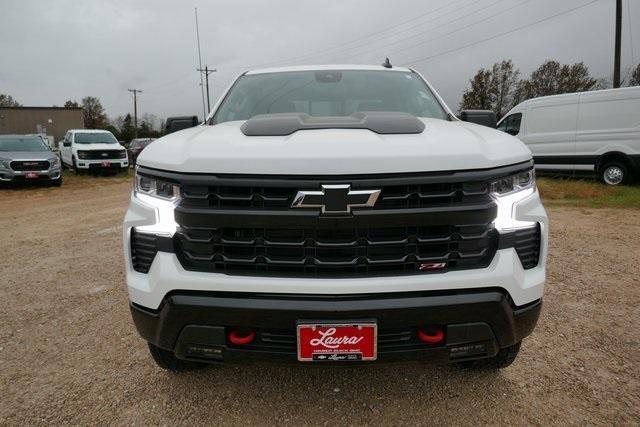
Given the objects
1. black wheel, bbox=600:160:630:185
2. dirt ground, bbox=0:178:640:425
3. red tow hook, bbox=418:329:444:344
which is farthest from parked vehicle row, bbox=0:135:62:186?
black wheel, bbox=600:160:630:185

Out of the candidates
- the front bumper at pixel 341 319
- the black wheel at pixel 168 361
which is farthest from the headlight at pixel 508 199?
the black wheel at pixel 168 361

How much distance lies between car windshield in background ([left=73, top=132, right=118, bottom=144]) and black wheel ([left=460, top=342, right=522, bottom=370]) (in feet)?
57.8

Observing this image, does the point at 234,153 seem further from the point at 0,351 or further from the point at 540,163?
the point at 540,163

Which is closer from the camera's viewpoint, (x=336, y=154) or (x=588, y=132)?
(x=336, y=154)

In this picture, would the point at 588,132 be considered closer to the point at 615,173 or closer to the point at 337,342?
the point at 615,173

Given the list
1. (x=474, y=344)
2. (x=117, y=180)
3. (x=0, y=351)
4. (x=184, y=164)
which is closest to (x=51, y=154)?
(x=117, y=180)

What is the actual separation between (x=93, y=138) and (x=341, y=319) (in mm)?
18002

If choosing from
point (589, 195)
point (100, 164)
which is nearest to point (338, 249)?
point (589, 195)

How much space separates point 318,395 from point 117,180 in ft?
50.7

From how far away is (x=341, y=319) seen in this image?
1.70 meters

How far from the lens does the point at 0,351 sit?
9.26ft

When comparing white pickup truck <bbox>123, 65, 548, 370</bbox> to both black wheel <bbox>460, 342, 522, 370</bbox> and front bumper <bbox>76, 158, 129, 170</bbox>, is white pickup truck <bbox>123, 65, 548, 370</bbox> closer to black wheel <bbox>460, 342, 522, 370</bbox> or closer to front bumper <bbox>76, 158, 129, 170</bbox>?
black wheel <bbox>460, 342, 522, 370</bbox>

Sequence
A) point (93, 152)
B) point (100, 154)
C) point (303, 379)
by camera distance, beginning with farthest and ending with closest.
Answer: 1. point (100, 154)
2. point (93, 152)
3. point (303, 379)

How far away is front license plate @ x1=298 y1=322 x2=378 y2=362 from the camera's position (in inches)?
67.4
